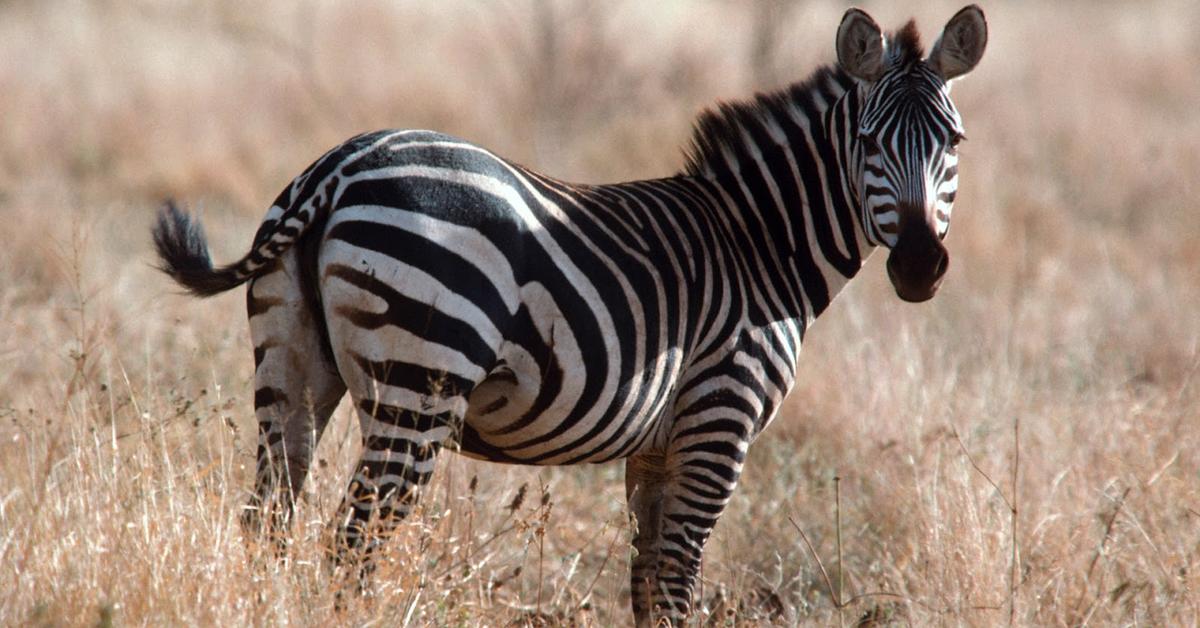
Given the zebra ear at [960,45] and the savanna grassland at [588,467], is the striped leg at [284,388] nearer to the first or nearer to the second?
the savanna grassland at [588,467]

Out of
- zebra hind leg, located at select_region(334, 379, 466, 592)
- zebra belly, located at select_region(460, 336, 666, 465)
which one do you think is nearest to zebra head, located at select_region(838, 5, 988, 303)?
zebra belly, located at select_region(460, 336, 666, 465)

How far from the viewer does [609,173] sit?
1185 cm

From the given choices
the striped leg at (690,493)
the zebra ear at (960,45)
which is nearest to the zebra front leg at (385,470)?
the striped leg at (690,493)

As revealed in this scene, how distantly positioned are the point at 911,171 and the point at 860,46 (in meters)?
0.64

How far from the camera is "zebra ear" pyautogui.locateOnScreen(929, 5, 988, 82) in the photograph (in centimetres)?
440

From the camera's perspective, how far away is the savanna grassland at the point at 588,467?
3891 mm

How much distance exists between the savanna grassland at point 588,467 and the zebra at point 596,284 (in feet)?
0.92

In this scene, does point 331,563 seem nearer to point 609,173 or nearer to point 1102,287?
point 1102,287

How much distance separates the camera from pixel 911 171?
4.06 meters

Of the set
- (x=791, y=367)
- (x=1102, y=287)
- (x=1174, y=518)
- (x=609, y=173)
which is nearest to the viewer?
(x=791, y=367)

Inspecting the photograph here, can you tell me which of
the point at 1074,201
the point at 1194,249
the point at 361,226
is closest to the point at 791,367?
the point at 361,226

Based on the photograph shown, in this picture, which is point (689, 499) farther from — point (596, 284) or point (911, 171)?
point (911, 171)

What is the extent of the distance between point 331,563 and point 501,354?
32.3 inches

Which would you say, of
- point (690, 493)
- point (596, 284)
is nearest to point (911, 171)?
point (596, 284)
